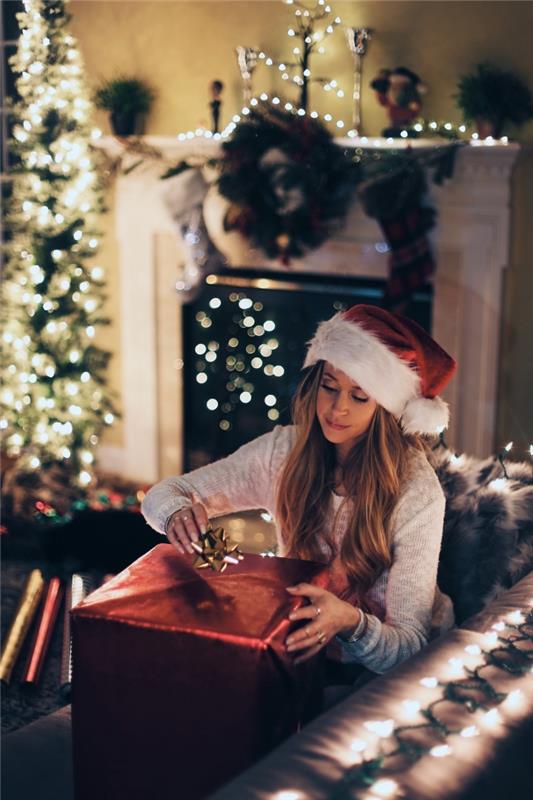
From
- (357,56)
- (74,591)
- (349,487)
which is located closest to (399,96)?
(357,56)

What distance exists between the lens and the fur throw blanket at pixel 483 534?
2.13 m

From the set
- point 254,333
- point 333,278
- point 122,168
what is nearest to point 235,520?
point 254,333

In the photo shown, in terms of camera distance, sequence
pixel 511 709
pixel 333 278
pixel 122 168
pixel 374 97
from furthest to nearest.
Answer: pixel 122 168 → pixel 333 278 → pixel 374 97 → pixel 511 709

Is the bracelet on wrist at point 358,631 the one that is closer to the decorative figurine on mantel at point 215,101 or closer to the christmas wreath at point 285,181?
the christmas wreath at point 285,181

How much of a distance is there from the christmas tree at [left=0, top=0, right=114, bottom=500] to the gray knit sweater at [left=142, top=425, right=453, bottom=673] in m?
2.26

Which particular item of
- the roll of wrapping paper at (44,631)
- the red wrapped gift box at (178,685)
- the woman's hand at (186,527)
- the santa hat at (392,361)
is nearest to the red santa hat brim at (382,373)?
the santa hat at (392,361)

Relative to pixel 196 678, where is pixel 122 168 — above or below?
above

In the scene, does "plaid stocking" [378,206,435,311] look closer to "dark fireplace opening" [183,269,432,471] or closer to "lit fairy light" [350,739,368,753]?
"dark fireplace opening" [183,269,432,471]

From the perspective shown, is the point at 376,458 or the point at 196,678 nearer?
the point at 196,678

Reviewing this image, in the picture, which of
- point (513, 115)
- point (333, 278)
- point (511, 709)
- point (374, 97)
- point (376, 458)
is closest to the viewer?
point (511, 709)

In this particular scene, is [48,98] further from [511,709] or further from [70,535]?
[511,709]

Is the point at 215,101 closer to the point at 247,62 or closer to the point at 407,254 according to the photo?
the point at 247,62

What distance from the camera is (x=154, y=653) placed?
59.6 inches

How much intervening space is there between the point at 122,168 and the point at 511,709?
11.9 feet
